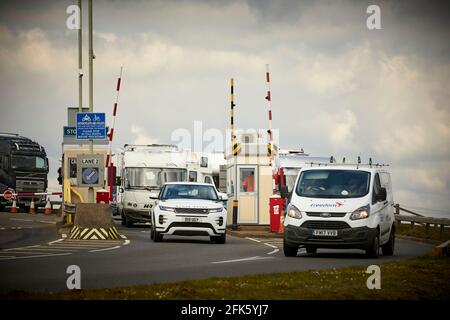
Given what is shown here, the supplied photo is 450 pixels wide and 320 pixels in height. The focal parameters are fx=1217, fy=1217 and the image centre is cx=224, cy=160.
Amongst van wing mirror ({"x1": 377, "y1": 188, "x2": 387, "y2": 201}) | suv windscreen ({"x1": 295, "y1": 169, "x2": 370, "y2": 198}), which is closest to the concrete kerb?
suv windscreen ({"x1": 295, "y1": 169, "x2": 370, "y2": 198})

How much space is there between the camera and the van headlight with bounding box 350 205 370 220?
25469 millimetres

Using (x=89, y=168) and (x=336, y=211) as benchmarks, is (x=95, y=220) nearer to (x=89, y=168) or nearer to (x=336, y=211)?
(x=89, y=168)

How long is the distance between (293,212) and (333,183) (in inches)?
50.1

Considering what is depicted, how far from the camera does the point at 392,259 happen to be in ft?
83.8

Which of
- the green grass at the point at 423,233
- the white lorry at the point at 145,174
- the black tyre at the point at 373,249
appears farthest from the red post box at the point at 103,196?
the white lorry at the point at 145,174

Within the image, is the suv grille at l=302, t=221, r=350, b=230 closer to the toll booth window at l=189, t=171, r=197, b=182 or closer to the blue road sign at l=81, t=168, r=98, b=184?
the blue road sign at l=81, t=168, r=98, b=184

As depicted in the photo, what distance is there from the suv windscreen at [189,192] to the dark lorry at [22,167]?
37067 millimetres

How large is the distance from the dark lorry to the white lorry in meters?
23.7

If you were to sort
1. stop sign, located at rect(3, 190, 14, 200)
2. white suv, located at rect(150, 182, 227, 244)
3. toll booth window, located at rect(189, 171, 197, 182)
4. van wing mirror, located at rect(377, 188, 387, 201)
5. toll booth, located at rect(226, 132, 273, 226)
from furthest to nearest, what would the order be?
stop sign, located at rect(3, 190, 14, 200), toll booth window, located at rect(189, 171, 197, 182), toll booth, located at rect(226, 132, 273, 226), white suv, located at rect(150, 182, 227, 244), van wing mirror, located at rect(377, 188, 387, 201)

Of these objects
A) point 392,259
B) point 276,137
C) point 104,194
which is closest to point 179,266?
point 392,259

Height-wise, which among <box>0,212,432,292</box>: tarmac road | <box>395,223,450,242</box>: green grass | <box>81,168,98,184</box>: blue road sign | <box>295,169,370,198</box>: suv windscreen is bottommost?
<box>395,223,450,242</box>: green grass

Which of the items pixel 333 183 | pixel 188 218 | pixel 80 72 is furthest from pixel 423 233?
pixel 333 183

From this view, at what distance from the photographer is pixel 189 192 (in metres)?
33.7
